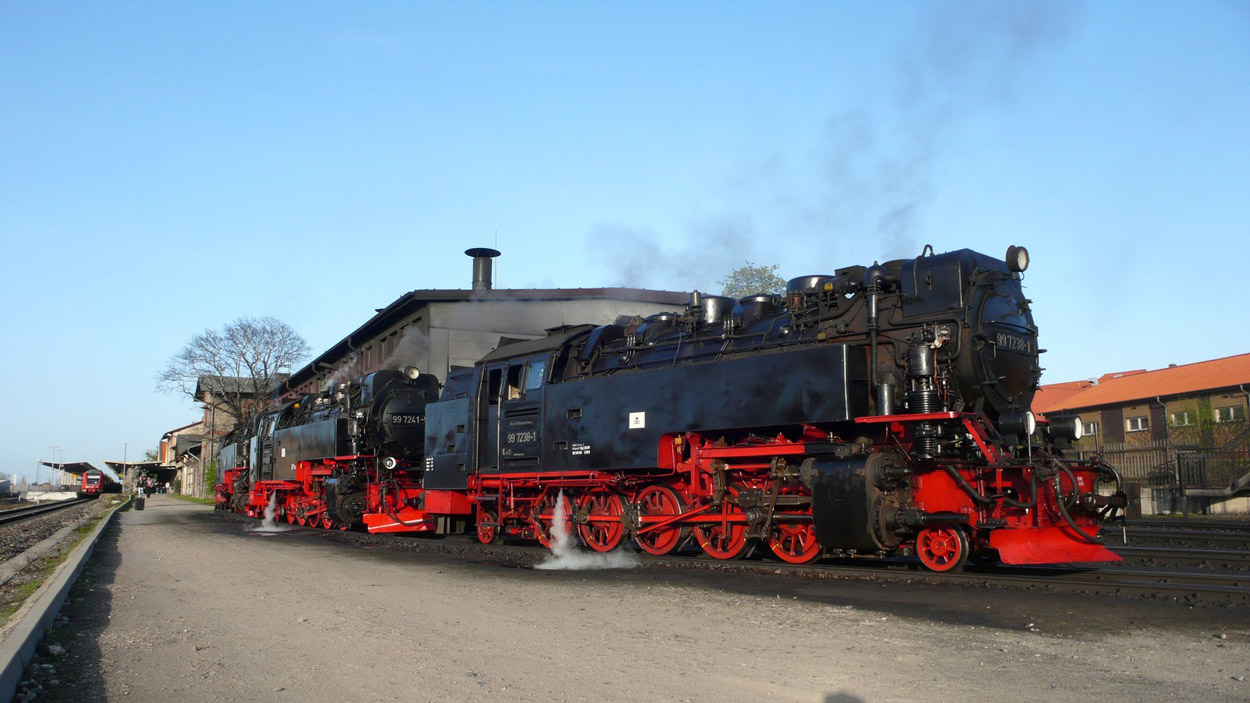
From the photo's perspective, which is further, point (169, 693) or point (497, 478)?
point (497, 478)

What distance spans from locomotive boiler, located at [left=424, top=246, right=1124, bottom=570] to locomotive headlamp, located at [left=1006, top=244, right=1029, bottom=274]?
24mm

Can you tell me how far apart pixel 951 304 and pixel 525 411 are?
660 centimetres

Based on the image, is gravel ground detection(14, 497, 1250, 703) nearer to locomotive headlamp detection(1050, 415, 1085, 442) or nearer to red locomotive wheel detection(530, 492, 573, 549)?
locomotive headlamp detection(1050, 415, 1085, 442)

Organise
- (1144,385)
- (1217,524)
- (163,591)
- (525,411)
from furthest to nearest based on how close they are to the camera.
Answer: (1144,385), (1217,524), (525,411), (163,591)

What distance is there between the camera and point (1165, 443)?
955 inches

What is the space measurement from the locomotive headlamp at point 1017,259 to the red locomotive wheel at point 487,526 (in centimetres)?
832

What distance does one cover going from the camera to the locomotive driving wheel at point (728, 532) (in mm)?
10672

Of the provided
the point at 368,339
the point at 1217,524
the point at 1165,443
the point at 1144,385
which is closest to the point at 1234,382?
the point at 1144,385

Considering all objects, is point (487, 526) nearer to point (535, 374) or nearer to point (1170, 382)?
point (535, 374)

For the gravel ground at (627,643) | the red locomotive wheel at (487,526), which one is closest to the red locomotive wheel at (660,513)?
the gravel ground at (627,643)

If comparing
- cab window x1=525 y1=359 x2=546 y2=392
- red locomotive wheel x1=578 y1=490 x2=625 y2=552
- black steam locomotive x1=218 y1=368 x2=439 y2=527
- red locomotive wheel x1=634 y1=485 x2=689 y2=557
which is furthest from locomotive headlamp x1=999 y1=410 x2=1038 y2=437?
black steam locomotive x1=218 y1=368 x2=439 y2=527

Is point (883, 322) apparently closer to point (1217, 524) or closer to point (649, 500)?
point (649, 500)

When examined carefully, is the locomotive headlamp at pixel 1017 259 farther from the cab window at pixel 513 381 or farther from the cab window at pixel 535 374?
the cab window at pixel 513 381

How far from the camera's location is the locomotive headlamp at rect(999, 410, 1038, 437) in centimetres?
880
